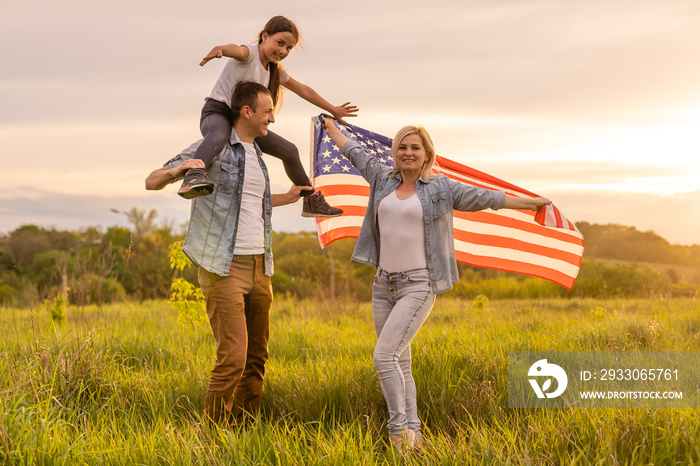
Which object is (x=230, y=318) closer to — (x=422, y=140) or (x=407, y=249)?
(x=407, y=249)

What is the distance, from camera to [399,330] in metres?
4.39

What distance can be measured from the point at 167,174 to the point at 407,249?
75.2 inches

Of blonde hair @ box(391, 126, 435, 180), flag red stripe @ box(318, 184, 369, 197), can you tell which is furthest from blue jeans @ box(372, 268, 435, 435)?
flag red stripe @ box(318, 184, 369, 197)

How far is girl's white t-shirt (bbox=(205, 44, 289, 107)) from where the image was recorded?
16.6 feet

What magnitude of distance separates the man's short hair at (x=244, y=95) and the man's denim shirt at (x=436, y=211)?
1.21 meters

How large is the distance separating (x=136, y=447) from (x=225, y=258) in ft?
4.80

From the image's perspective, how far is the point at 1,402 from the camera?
4.31 metres

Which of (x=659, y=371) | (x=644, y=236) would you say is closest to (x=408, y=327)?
(x=659, y=371)

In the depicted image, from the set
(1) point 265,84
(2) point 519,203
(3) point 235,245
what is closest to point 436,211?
(2) point 519,203

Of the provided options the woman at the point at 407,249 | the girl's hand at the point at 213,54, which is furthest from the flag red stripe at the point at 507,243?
the girl's hand at the point at 213,54

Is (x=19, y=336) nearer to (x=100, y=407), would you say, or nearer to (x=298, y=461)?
(x=100, y=407)

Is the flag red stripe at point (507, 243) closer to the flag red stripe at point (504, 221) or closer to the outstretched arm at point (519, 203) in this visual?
the flag red stripe at point (504, 221)

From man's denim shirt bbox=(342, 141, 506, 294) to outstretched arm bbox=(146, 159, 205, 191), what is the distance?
1.49 metres

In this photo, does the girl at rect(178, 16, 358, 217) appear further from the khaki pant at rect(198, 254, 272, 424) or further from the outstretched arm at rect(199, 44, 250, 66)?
the khaki pant at rect(198, 254, 272, 424)
